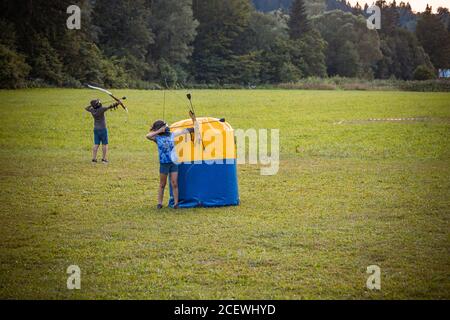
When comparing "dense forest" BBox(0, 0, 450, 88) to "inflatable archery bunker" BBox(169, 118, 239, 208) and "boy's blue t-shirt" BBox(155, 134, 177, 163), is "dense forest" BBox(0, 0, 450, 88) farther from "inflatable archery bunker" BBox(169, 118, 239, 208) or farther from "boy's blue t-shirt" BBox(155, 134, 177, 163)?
"boy's blue t-shirt" BBox(155, 134, 177, 163)

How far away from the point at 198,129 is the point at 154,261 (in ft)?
12.7

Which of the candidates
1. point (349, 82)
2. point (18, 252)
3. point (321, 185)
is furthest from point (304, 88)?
point (18, 252)

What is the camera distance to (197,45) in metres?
98.8

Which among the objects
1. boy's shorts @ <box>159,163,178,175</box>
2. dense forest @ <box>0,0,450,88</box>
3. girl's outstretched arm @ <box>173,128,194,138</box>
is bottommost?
boy's shorts @ <box>159,163,178,175</box>

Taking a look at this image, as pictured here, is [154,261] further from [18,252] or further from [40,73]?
[40,73]

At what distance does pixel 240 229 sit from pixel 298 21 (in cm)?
9989

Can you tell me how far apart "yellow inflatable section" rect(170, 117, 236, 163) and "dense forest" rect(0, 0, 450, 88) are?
43.6 meters

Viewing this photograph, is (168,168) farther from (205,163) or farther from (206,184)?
(206,184)

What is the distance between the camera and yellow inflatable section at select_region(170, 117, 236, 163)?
1291 cm

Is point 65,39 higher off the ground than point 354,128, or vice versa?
point 65,39

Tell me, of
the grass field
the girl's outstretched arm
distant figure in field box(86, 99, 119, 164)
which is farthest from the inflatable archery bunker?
distant figure in field box(86, 99, 119, 164)

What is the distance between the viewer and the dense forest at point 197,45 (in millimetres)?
63719

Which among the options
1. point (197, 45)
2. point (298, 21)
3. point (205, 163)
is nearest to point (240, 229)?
point (205, 163)

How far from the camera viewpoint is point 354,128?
31562 millimetres
